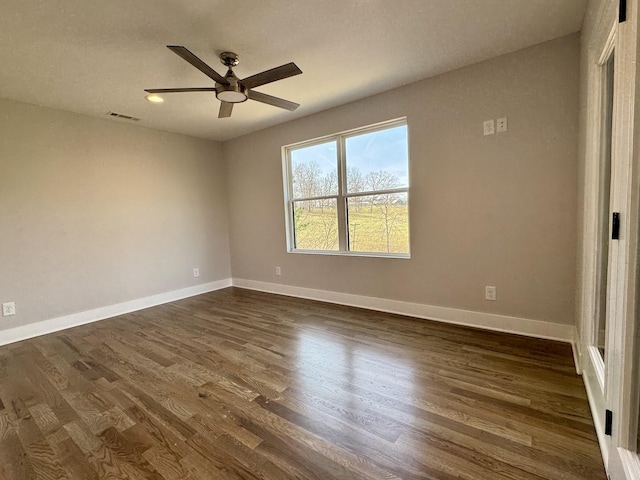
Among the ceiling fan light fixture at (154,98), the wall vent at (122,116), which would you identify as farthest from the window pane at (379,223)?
the wall vent at (122,116)

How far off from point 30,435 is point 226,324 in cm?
173

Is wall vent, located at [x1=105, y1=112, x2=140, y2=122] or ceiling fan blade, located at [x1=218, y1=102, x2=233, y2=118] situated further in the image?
wall vent, located at [x1=105, y1=112, x2=140, y2=122]

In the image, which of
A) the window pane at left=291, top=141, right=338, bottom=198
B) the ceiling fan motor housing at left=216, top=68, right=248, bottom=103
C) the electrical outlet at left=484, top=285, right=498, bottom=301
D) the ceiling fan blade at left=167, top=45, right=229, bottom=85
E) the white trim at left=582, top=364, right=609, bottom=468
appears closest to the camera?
the white trim at left=582, top=364, right=609, bottom=468

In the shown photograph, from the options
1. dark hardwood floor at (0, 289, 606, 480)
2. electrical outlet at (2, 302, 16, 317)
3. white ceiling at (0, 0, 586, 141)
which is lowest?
dark hardwood floor at (0, 289, 606, 480)

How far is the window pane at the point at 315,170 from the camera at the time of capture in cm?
392

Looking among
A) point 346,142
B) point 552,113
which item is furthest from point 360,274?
point 552,113

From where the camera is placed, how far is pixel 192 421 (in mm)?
1711

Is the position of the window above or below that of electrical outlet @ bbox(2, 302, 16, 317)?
above

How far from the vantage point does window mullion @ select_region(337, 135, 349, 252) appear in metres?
3.77

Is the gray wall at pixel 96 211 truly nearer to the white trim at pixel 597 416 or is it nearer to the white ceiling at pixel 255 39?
the white ceiling at pixel 255 39

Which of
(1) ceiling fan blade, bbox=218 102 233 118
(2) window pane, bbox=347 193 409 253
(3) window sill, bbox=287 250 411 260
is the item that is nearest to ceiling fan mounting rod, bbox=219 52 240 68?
(1) ceiling fan blade, bbox=218 102 233 118

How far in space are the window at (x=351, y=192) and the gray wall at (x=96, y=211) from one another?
1572mm

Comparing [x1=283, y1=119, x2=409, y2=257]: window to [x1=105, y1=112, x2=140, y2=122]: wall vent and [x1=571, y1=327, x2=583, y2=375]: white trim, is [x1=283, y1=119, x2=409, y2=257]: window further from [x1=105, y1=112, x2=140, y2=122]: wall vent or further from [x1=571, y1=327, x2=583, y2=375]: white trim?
[x1=105, y1=112, x2=140, y2=122]: wall vent

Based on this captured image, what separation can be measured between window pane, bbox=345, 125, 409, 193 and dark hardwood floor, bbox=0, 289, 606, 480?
160 cm
